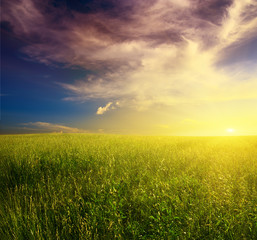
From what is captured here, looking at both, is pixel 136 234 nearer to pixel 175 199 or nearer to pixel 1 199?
pixel 175 199

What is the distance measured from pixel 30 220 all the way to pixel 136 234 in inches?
80.6

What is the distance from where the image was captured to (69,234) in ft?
9.53

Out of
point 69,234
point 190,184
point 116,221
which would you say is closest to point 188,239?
point 116,221

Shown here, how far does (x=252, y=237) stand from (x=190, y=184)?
153 centimetres

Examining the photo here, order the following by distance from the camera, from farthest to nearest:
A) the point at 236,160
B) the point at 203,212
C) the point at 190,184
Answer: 1. the point at 236,160
2. the point at 190,184
3. the point at 203,212

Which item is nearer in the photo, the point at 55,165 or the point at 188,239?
the point at 188,239

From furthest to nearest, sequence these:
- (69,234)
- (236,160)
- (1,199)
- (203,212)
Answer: (236,160), (1,199), (203,212), (69,234)

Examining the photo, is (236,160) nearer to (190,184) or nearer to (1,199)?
(190,184)

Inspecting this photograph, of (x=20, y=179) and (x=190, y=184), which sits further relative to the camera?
(x=20, y=179)

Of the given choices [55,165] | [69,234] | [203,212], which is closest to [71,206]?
[69,234]

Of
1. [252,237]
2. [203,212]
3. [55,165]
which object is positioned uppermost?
[55,165]

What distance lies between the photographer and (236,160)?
6.77 meters

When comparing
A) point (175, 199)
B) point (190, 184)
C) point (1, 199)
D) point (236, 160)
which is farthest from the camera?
point (236, 160)

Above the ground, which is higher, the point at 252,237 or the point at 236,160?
the point at 236,160
